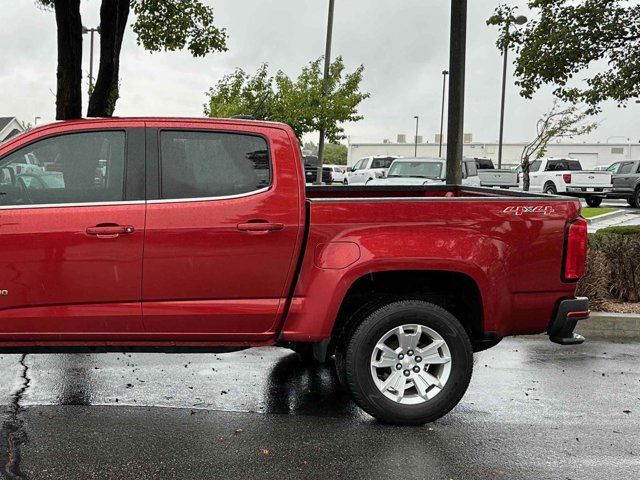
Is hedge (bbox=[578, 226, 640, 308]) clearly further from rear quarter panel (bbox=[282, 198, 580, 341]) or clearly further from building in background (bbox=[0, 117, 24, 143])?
building in background (bbox=[0, 117, 24, 143])

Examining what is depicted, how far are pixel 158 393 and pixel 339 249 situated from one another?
70.7 inches

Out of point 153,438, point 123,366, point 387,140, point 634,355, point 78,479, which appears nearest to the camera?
→ point 78,479

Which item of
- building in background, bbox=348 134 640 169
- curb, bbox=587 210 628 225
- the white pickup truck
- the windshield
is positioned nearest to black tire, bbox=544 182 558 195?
the white pickup truck

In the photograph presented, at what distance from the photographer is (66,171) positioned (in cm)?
472

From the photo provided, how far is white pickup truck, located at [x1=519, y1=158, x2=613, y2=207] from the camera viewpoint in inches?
1104

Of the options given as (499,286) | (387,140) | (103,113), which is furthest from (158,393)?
(387,140)

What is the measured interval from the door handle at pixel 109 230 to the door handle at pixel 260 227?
689 mm

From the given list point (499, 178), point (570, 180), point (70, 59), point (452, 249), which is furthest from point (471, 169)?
point (452, 249)

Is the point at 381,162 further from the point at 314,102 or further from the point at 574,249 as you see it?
the point at 574,249

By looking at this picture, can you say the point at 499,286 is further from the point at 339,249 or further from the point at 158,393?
the point at 158,393

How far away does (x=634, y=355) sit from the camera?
700 cm

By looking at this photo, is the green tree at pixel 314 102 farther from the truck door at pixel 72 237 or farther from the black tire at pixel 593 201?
the truck door at pixel 72 237

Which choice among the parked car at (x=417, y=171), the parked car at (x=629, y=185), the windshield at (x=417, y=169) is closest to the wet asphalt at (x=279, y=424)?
the parked car at (x=417, y=171)

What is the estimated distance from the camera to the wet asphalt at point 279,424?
4.12 m
